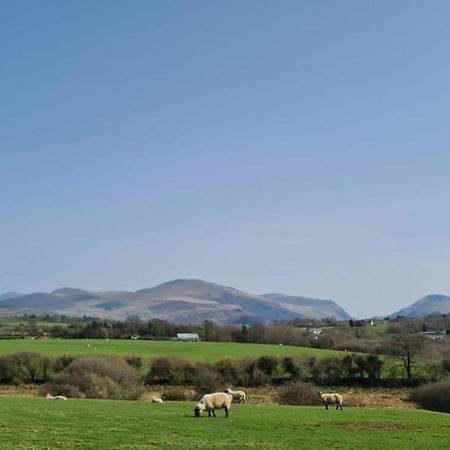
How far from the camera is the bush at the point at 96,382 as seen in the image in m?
58.3

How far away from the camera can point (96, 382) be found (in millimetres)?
60812

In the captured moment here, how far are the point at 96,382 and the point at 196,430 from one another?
121 feet

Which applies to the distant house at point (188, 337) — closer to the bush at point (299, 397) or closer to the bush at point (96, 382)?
the bush at point (96, 382)

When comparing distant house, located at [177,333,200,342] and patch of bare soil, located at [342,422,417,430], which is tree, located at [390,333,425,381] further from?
distant house, located at [177,333,200,342]

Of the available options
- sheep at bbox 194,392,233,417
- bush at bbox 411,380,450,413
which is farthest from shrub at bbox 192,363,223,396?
sheep at bbox 194,392,233,417

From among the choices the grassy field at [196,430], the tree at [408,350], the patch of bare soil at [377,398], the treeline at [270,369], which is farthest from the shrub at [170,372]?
the grassy field at [196,430]

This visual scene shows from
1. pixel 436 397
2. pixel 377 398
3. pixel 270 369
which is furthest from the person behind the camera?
pixel 270 369

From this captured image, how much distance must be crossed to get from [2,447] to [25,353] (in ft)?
245

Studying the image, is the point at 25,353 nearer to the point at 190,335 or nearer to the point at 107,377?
the point at 107,377

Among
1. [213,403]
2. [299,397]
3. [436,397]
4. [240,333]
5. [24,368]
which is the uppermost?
[240,333]

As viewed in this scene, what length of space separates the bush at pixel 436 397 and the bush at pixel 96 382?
31759 millimetres

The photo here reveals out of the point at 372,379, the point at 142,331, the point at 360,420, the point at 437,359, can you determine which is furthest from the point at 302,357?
the point at 142,331

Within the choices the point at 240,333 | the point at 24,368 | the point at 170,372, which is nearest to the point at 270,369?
the point at 170,372

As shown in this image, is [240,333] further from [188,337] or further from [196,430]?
[196,430]
